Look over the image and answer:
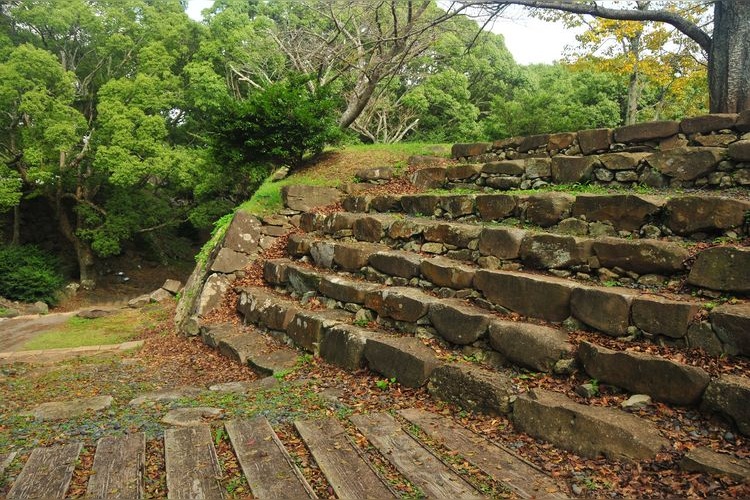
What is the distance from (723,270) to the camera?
328 cm

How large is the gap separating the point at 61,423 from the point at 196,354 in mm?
2982

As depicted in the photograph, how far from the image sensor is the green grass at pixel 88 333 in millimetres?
8016

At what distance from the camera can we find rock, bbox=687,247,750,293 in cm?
317

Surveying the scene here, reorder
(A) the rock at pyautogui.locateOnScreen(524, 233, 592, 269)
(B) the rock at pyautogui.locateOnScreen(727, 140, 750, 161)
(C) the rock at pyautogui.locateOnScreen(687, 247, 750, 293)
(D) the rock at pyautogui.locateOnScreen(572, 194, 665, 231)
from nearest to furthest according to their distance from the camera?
(C) the rock at pyautogui.locateOnScreen(687, 247, 750, 293), (A) the rock at pyautogui.locateOnScreen(524, 233, 592, 269), (D) the rock at pyautogui.locateOnScreen(572, 194, 665, 231), (B) the rock at pyautogui.locateOnScreen(727, 140, 750, 161)

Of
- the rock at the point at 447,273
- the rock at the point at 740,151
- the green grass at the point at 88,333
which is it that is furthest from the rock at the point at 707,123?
the green grass at the point at 88,333

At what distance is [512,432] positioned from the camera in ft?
10.1

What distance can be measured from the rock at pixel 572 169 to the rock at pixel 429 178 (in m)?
2.11

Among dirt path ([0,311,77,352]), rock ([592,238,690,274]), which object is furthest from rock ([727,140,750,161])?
dirt path ([0,311,77,352])

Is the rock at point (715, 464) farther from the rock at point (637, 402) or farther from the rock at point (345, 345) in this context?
the rock at point (345, 345)

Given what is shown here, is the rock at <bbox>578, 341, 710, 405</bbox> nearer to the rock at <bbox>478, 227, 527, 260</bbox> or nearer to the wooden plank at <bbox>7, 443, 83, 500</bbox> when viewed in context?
the rock at <bbox>478, 227, 527, 260</bbox>

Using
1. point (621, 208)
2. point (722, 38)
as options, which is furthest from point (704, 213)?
point (722, 38)

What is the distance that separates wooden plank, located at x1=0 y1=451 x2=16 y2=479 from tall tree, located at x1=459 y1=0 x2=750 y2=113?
8302mm

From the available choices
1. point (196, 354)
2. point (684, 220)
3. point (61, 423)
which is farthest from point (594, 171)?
point (61, 423)

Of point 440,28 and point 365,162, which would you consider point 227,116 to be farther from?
point 440,28
